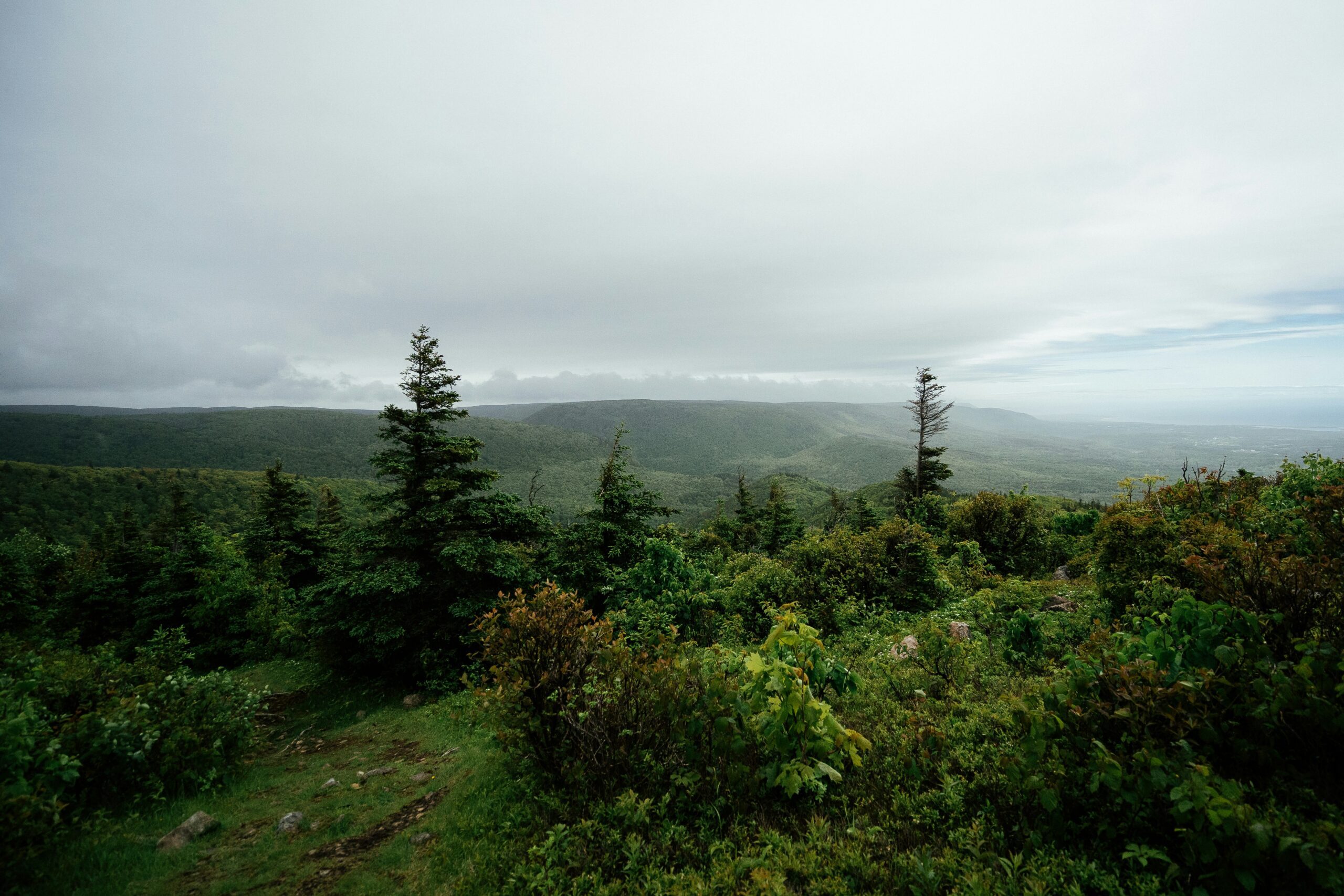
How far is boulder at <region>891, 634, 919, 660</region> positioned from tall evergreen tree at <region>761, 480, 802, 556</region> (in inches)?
944

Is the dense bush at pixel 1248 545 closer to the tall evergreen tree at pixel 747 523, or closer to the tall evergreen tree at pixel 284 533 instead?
the tall evergreen tree at pixel 747 523

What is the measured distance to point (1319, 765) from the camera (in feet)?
11.1

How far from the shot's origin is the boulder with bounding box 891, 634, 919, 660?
8.06 meters

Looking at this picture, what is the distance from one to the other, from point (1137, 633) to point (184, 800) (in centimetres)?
1381

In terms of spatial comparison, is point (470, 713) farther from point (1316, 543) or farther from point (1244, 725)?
point (1316, 543)

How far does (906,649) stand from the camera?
27.2ft

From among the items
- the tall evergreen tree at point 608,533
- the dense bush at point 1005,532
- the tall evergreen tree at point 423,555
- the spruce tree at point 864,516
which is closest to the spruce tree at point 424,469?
the tall evergreen tree at point 423,555

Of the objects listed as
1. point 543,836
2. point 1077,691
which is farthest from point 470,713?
point 1077,691

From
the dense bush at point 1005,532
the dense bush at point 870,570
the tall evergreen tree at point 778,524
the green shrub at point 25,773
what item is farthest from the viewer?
the tall evergreen tree at point 778,524

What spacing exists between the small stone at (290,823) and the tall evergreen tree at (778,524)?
29410 millimetres

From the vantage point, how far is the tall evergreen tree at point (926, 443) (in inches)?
1177

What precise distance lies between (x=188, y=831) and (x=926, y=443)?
116ft

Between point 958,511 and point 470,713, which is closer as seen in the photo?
point 470,713

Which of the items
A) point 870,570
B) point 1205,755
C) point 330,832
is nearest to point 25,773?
point 330,832
